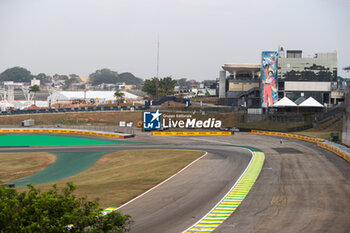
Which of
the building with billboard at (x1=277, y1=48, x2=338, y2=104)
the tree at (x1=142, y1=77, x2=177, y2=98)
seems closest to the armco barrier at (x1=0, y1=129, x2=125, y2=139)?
the building with billboard at (x1=277, y1=48, x2=338, y2=104)

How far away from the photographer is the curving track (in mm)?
22703

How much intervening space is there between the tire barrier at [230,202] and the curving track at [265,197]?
47 centimetres

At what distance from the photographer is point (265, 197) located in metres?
29.1

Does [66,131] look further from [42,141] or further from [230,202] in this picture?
[230,202]

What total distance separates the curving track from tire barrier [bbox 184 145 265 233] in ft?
1.54

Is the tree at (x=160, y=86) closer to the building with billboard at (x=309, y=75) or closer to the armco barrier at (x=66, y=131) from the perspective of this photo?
the building with billboard at (x=309, y=75)

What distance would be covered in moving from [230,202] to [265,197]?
10.4 feet

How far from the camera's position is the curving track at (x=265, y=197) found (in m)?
22.7

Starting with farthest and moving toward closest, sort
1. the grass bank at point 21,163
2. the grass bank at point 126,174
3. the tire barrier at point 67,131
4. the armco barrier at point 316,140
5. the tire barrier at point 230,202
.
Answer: the tire barrier at point 67,131 → the armco barrier at point 316,140 → the grass bank at point 21,163 → the grass bank at point 126,174 → the tire barrier at point 230,202

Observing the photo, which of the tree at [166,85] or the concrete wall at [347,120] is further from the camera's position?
the tree at [166,85]

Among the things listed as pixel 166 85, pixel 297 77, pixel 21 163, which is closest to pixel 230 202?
pixel 21 163

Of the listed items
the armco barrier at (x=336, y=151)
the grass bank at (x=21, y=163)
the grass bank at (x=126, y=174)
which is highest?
the armco barrier at (x=336, y=151)

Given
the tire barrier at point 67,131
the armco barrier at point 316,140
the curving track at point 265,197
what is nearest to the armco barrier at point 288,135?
the armco barrier at point 316,140

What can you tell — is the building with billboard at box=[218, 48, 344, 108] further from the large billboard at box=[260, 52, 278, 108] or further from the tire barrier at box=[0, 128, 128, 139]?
the tire barrier at box=[0, 128, 128, 139]
